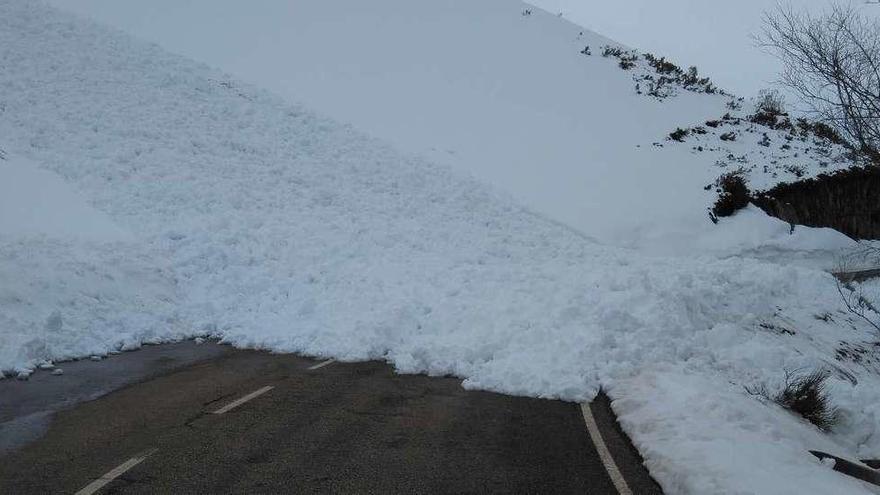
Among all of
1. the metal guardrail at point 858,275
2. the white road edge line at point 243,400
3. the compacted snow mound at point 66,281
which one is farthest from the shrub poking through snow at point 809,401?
the metal guardrail at point 858,275

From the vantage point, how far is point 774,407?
25.4ft

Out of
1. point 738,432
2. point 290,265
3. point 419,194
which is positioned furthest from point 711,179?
point 738,432

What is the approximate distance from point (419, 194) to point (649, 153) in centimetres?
915

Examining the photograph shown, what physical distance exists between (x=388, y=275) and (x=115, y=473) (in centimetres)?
1008

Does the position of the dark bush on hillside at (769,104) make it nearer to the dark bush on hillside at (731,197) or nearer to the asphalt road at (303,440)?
the dark bush on hillside at (731,197)

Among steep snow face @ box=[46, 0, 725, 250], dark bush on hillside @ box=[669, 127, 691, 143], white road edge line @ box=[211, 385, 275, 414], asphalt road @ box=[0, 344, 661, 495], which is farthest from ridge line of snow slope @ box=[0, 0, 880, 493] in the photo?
dark bush on hillside @ box=[669, 127, 691, 143]

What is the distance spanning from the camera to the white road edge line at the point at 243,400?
7176 millimetres

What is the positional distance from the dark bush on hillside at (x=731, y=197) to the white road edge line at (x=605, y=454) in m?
14.6

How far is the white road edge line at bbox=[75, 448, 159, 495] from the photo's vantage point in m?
4.89

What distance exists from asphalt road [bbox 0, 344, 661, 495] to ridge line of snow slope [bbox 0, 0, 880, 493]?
77 centimetres

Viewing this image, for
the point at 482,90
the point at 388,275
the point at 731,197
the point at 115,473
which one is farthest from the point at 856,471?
the point at 482,90

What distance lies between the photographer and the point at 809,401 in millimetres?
7809

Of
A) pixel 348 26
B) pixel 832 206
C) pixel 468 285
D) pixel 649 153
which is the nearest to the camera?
pixel 468 285

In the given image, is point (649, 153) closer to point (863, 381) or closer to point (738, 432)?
point (863, 381)
